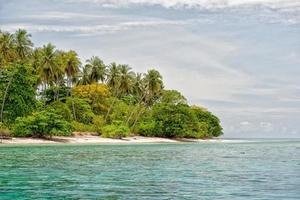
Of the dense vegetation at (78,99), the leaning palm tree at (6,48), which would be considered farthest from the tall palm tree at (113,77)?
the leaning palm tree at (6,48)

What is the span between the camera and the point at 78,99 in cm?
8469

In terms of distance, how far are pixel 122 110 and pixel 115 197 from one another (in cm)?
7591

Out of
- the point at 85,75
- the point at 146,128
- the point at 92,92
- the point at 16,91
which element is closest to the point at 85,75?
the point at 85,75

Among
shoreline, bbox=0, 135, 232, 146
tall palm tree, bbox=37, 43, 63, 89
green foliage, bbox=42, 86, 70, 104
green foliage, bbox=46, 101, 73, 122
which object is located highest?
tall palm tree, bbox=37, 43, 63, 89

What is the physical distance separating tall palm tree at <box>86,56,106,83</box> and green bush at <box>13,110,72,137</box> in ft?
81.0

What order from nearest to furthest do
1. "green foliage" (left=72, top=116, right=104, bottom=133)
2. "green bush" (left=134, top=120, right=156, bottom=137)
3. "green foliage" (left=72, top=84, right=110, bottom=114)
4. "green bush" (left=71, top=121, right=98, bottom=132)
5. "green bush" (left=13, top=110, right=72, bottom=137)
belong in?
"green bush" (left=13, top=110, right=72, bottom=137) < "green bush" (left=71, top=121, right=98, bottom=132) < "green foliage" (left=72, top=116, right=104, bottom=133) < "green foliage" (left=72, top=84, right=110, bottom=114) < "green bush" (left=134, top=120, right=156, bottom=137)

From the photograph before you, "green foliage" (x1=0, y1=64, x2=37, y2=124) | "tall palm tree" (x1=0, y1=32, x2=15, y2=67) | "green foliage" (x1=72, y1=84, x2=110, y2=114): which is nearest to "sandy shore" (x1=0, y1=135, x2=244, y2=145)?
"green foliage" (x1=0, y1=64, x2=37, y2=124)

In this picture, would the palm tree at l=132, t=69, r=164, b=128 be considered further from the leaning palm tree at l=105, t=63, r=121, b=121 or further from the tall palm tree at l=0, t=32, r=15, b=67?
the tall palm tree at l=0, t=32, r=15, b=67

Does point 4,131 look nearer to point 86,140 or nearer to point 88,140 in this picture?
point 86,140

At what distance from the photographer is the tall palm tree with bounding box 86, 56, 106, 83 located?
93.9 metres

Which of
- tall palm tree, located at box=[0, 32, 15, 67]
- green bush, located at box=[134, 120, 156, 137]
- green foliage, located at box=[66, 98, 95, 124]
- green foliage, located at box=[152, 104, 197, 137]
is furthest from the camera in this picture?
green bush, located at box=[134, 120, 156, 137]

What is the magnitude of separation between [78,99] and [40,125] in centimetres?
1763

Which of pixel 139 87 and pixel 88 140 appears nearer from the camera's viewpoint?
pixel 88 140

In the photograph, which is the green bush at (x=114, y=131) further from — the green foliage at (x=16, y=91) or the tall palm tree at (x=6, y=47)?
the tall palm tree at (x=6, y=47)
